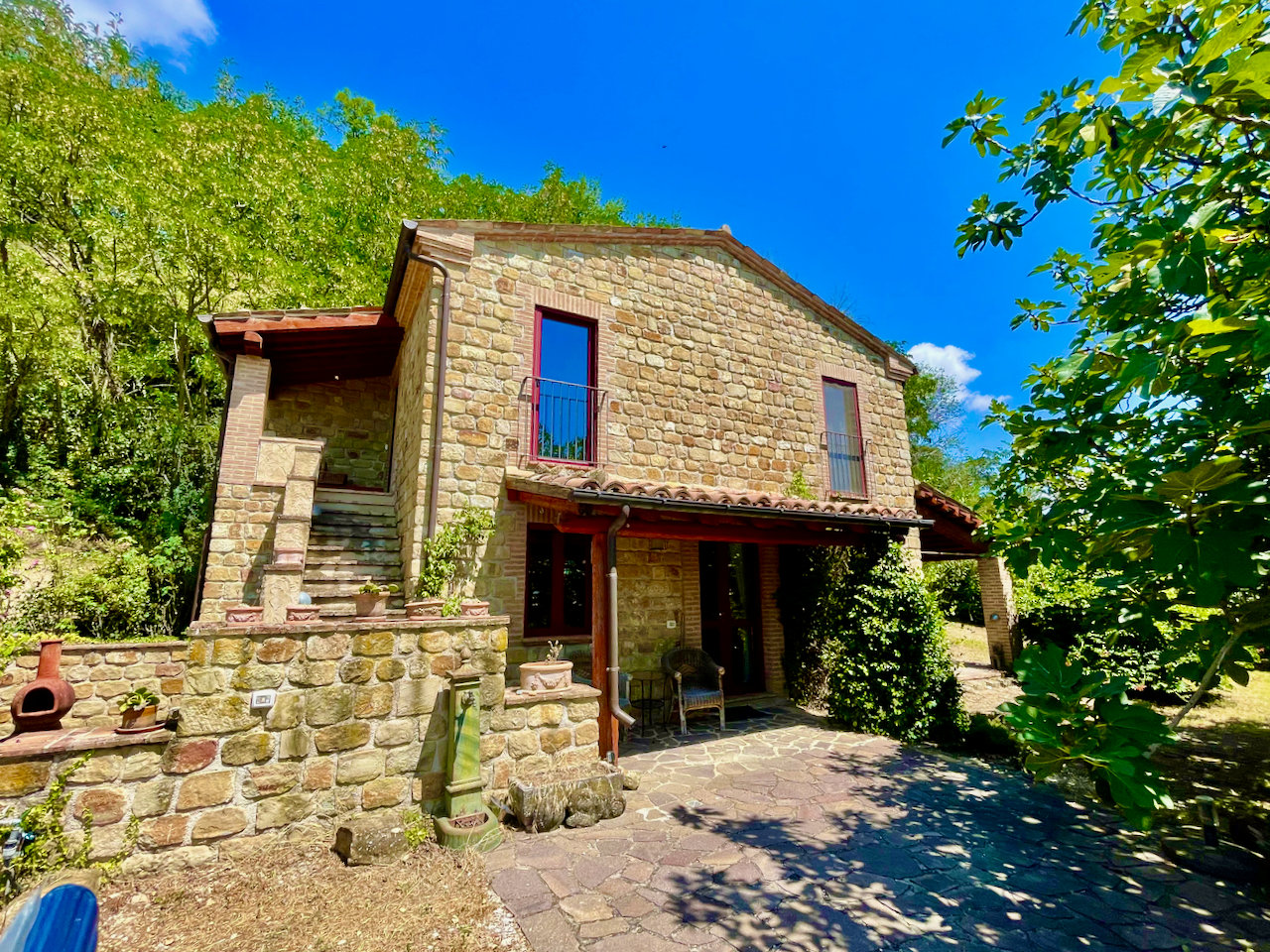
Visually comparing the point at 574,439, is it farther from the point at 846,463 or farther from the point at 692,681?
the point at 846,463

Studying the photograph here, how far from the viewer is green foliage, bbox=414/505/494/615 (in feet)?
19.4

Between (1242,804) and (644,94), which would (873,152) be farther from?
(1242,804)

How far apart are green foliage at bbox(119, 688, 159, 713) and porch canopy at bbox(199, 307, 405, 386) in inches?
208

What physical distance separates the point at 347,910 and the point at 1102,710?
399 cm

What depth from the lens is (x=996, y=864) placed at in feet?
12.6

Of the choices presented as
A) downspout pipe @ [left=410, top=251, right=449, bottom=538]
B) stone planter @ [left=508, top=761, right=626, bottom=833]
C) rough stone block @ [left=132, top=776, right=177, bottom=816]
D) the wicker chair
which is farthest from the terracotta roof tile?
rough stone block @ [left=132, top=776, right=177, bottom=816]

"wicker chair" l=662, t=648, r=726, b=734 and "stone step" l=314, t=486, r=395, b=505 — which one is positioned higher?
"stone step" l=314, t=486, r=395, b=505

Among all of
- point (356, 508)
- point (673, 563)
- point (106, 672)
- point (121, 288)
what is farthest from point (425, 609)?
point (121, 288)

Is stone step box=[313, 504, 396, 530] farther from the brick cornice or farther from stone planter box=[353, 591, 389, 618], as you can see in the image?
the brick cornice

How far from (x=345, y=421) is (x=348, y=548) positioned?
12.3 feet

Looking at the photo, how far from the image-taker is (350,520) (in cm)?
774

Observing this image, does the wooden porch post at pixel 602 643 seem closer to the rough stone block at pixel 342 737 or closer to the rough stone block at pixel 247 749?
the rough stone block at pixel 342 737

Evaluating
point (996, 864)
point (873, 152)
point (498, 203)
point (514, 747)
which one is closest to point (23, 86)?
point (498, 203)

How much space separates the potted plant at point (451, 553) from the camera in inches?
233
